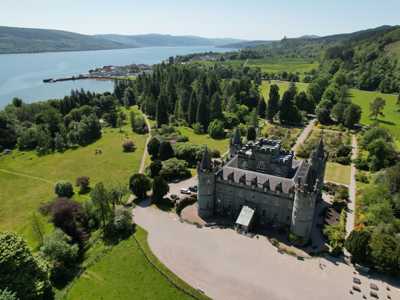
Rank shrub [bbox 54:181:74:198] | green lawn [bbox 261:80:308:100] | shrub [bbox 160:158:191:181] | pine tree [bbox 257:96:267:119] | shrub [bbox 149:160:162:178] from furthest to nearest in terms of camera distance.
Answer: green lawn [bbox 261:80:308:100] < pine tree [bbox 257:96:267:119] < shrub [bbox 149:160:162:178] < shrub [bbox 160:158:191:181] < shrub [bbox 54:181:74:198]

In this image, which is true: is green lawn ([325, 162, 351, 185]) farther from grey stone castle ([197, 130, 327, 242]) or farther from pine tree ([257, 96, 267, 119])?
pine tree ([257, 96, 267, 119])

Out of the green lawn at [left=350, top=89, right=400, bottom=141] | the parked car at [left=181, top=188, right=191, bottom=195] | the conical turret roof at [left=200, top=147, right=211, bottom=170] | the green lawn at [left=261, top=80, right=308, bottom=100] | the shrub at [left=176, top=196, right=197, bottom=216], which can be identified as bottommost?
the parked car at [left=181, top=188, right=191, bottom=195]

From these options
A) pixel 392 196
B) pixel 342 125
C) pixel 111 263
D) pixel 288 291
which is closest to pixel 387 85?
pixel 342 125

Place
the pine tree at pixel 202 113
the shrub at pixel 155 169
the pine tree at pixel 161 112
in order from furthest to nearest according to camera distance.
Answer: the pine tree at pixel 161 112, the pine tree at pixel 202 113, the shrub at pixel 155 169

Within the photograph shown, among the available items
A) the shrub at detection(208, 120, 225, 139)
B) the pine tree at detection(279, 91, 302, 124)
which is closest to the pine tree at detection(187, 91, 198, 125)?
the shrub at detection(208, 120, 225, 139)

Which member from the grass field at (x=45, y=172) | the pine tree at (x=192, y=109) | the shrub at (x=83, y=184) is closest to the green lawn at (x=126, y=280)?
the grass field at (x=45, y=172)

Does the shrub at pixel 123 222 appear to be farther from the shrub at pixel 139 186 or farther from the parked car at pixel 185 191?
the parked car at pixel 185 191
